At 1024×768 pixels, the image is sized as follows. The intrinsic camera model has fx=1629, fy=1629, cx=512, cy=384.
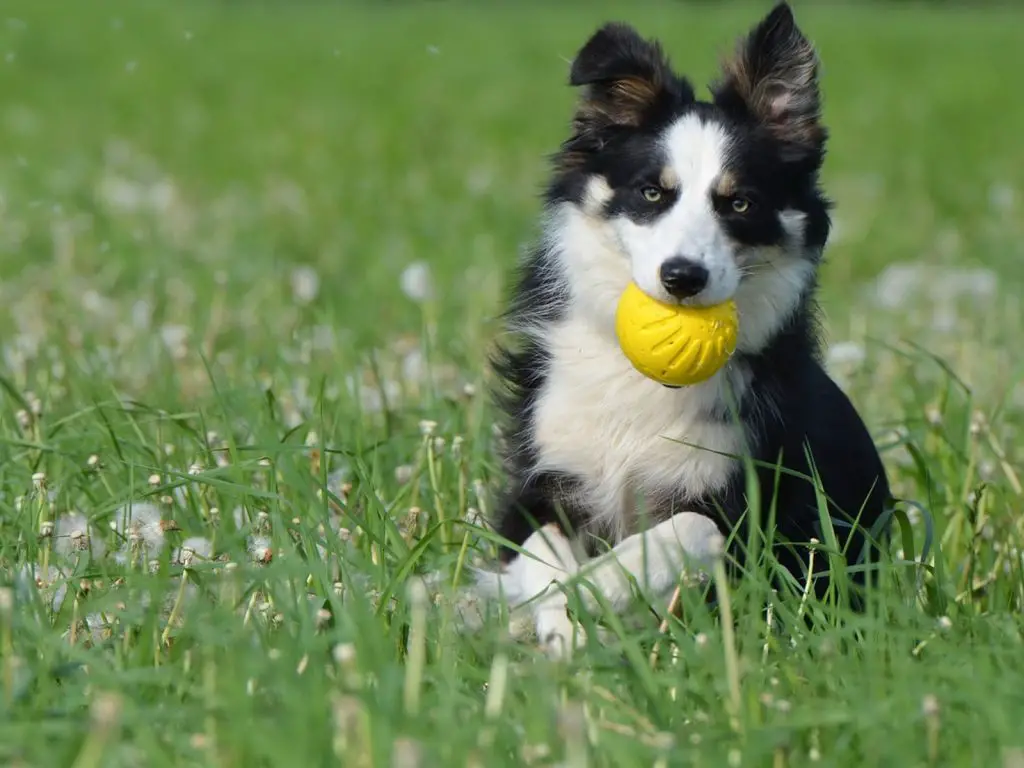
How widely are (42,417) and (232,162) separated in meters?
6.92

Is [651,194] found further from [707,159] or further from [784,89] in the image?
[784,89]

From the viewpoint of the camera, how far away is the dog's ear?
12.5 feet

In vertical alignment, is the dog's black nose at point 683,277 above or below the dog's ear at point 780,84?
below

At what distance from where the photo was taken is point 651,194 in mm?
3631

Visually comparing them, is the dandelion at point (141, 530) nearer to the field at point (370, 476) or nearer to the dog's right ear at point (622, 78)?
the field at point (370, 476)

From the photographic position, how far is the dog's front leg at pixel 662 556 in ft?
11.1

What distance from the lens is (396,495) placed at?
156 inches

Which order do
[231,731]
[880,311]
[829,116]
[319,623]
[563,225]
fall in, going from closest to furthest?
1. [231,731]
2. [319,623]
3. [563,225]
4. [880,311]
5. [829,116]

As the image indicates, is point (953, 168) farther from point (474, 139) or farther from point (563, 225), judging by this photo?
point (563, 225)

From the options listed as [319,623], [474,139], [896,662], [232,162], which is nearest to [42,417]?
[319,623]

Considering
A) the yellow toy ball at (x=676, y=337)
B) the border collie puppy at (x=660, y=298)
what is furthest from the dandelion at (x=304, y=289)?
the yellow toy ball at (x=676, y=337)

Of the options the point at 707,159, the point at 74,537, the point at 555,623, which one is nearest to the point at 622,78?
the point at 707,159

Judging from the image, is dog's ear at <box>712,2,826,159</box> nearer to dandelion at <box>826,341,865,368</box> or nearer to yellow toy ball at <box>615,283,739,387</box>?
yellow toy ball at <box>615,283,739,387</box>

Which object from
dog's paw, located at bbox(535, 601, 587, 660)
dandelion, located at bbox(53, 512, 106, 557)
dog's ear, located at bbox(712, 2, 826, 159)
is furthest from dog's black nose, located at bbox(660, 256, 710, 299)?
dandelion, located at bbox(53, 512, 106, 557)
